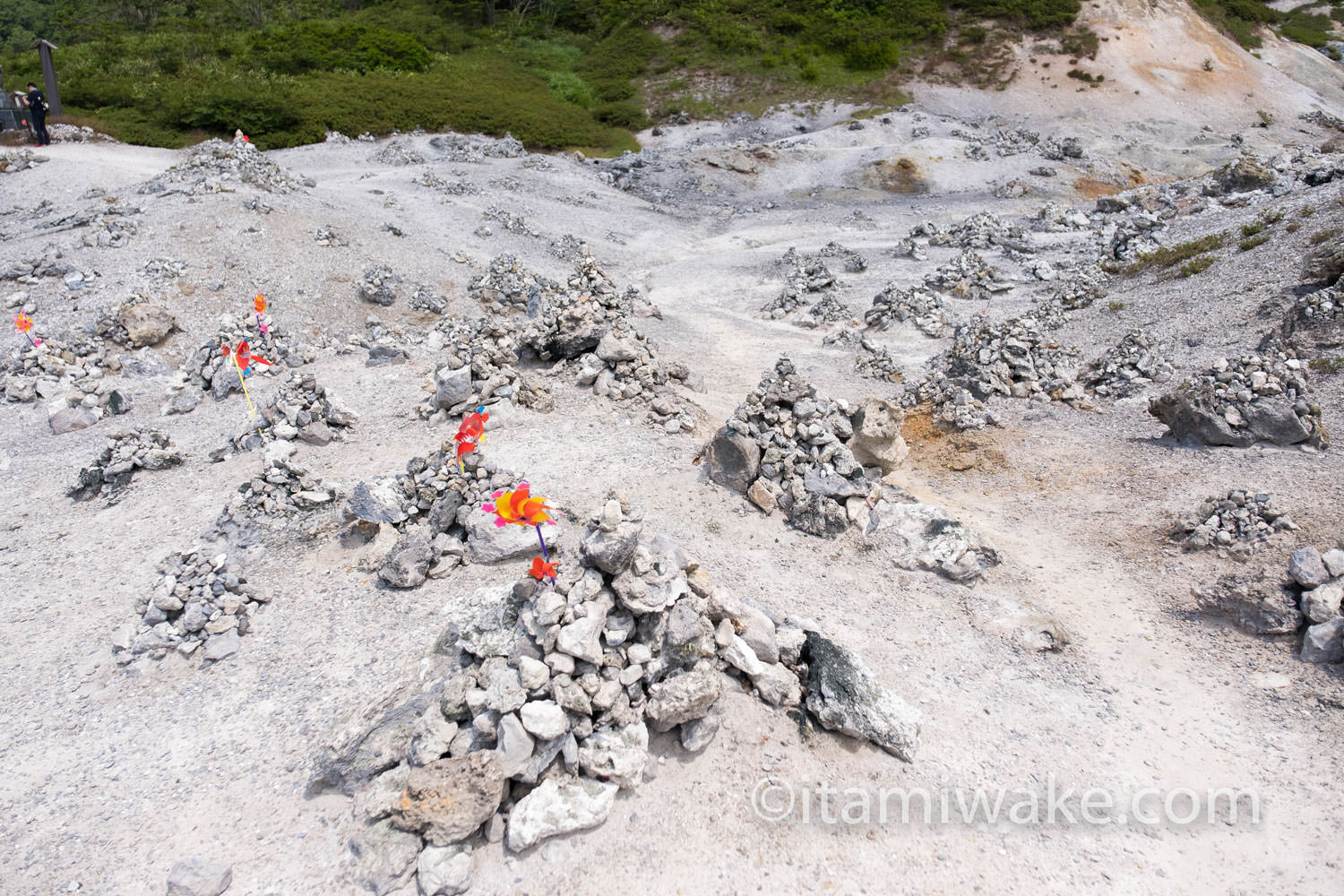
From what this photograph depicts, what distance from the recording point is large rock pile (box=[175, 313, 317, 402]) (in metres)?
14.4

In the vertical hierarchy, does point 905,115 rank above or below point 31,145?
above

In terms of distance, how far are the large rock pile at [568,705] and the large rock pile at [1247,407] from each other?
8803 mm

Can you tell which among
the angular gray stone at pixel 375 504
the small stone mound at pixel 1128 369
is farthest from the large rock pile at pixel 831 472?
the small stone mound at pixel 1128 369

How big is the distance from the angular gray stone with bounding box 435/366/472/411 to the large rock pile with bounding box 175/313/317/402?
17.2ft

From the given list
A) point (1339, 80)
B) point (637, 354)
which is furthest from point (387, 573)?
point (1339, 80)

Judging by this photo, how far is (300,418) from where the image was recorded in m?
11.9

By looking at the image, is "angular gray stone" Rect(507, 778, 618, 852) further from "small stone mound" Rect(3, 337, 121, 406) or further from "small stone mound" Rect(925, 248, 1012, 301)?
"small stone mound" Rect(925, 248, 1012, 301)

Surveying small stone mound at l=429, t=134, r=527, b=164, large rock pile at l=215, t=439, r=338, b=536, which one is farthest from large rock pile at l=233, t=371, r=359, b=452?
small stone mound at l=429, t=134, r=527, b=164

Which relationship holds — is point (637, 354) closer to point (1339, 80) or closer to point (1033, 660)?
point (1033, 660)

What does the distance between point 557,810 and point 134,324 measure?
55.0 ft

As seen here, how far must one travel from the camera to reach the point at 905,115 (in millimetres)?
41250

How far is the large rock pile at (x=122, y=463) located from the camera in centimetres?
1102

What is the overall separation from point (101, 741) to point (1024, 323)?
1720 centimetres

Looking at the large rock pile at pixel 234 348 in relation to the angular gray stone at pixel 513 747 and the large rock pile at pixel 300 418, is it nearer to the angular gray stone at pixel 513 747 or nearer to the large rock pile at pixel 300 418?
the large rock pile at pixel 300 418
